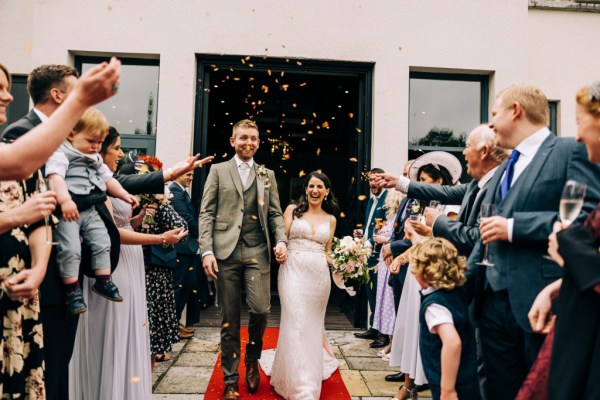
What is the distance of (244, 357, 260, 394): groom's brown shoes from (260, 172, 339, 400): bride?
6.4 inches

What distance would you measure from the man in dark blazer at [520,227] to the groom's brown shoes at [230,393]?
2.40m

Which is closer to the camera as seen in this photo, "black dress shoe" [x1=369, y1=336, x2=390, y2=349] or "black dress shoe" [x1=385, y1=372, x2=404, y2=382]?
"black dress shoe" [x1=385, y1=372, x2=404, y2=382]

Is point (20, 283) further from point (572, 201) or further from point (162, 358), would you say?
point (162, 358)

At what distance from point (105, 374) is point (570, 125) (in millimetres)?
7540

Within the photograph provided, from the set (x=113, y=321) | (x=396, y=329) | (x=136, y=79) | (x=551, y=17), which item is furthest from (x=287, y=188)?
(x=113, y=321)

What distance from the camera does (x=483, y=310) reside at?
8.55ft

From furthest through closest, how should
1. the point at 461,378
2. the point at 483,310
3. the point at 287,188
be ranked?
the point at 287,188, the point at 461,378, the point at 483,310

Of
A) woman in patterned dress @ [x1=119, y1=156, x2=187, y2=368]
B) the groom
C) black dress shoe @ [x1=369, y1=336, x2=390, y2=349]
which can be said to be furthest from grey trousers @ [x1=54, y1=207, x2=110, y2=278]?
black dress shoe @ [x1=369, y1=336, x2=390, y2=349]

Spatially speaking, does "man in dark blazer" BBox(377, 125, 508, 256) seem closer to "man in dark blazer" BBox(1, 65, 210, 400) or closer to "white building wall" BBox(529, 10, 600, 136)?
"man in dark blazer" BBox(1, 65, 210, 400)

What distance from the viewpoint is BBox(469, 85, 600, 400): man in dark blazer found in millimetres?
2314

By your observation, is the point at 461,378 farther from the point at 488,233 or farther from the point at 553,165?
the point at 553,165

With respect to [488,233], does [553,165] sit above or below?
above

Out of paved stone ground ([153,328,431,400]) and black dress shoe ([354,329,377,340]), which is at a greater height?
black dress shoe ([354,329,377,340])

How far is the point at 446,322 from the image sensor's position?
9.20 ft
